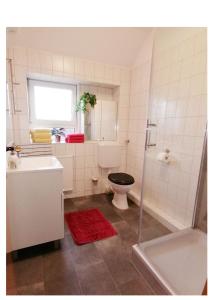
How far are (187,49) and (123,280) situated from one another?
7.20 feet

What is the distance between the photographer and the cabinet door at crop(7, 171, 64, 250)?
1296 millimetres

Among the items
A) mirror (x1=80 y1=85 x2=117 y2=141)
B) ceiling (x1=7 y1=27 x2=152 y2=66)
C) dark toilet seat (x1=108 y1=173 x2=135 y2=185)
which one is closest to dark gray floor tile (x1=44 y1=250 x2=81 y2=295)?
dark toilet seat (x1=108 y1=173 x2=135 y2=185)

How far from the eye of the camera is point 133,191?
2.59 meters

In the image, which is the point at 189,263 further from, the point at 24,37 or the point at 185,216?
the point at 24,37

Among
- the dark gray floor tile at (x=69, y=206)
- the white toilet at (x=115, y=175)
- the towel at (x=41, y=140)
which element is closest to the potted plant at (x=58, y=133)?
the towel at (x=41, y=140)

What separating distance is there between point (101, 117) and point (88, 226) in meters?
1.61

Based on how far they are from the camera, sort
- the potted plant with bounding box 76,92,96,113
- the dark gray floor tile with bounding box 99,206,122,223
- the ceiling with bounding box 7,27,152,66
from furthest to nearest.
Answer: the potted plant with bounding box 76,92,96,113, the dark gray floor tile with bounding box 99,206,122,223, the ceiling with bounding box 7,27,152,66

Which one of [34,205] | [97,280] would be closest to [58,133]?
[34,205]

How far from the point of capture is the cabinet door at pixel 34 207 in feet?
4.25

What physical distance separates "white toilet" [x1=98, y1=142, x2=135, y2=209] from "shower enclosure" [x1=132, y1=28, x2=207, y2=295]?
1.06 ft

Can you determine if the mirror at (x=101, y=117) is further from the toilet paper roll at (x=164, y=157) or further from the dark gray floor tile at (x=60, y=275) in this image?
Result: the dark gray floor tile at (x=60, y=275)

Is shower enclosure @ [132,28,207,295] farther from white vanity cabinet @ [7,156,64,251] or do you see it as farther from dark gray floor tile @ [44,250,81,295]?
white vanity cabinet @ [7,156,64,251]

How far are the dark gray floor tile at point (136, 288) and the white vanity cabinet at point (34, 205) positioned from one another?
2.25ft
